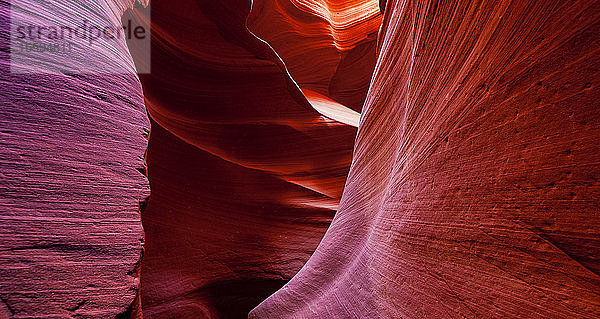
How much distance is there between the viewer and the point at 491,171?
90cm

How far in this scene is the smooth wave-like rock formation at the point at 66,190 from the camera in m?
0.84

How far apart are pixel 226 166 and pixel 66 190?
2.53 metres

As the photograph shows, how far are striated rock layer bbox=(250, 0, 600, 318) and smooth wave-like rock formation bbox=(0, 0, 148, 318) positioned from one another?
99 centimetres

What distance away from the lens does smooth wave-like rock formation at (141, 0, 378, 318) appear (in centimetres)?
305

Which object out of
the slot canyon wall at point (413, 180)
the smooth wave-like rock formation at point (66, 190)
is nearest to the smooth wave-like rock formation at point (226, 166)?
the slot canyon wall at point (413, 180)

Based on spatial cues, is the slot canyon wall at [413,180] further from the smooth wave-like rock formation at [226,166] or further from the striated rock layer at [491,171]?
the smooth wave-like rock formation at [226,166]

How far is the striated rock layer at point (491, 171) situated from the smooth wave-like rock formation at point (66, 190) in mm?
989

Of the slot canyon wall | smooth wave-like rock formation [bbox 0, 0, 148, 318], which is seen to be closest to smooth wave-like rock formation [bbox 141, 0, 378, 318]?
the slot canyon wall

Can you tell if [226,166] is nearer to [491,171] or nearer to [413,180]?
[413,180]

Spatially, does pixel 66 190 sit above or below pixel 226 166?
below

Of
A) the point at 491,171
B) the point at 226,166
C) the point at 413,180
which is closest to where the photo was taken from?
the point at 491,171

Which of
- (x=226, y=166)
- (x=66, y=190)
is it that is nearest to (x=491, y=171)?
(x=66, y=190)

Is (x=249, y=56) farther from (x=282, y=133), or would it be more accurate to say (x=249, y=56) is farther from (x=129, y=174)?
(x=129, y=174)

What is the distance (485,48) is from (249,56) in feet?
9.34
